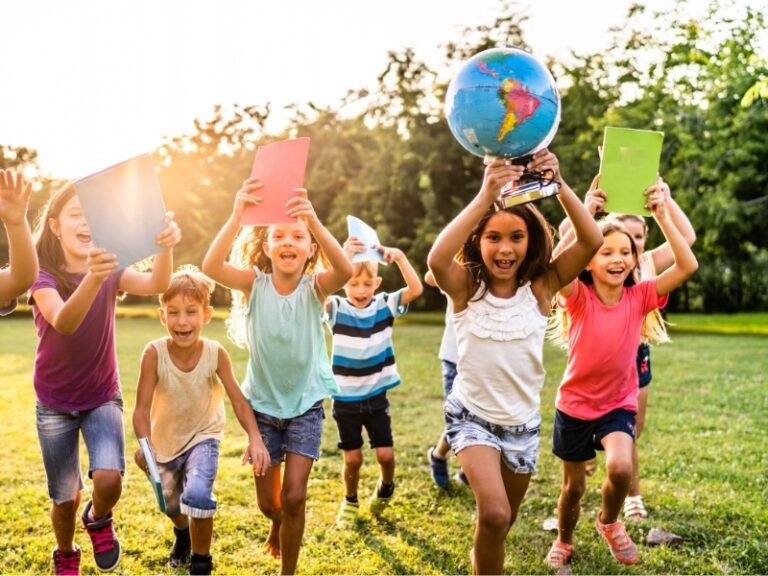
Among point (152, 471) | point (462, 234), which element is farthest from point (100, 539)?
point (462, 234)

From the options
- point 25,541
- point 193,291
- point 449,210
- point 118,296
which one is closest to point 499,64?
point 193,291

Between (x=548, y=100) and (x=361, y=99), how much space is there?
81.2ft

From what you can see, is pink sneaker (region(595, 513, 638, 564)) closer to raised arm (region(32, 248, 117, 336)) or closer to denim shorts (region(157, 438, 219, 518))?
denim shorts (region(157, 438, 219, 518))

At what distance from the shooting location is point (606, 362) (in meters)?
4.37

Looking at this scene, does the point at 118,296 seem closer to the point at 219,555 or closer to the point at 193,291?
the point at 193,291

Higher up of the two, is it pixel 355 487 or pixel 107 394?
pixel 107 394

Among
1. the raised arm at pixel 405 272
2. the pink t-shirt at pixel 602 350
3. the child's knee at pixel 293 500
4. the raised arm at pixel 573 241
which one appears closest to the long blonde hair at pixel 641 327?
the pink t-shirt at pixel 602 350

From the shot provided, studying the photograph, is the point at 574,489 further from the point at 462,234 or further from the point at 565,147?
the point at 565,147

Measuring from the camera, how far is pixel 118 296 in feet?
14.5

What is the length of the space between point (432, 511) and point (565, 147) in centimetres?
1931

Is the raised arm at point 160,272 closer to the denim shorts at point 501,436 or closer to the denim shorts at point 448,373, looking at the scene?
the denim shorts at point 501,436

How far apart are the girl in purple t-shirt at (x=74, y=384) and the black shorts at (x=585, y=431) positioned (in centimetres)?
238

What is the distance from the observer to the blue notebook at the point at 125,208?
3605mm

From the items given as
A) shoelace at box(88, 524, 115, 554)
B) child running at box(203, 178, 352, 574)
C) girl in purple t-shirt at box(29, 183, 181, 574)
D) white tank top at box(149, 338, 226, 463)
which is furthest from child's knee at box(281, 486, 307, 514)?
shoelace at box(88, 524, 115, 554)
